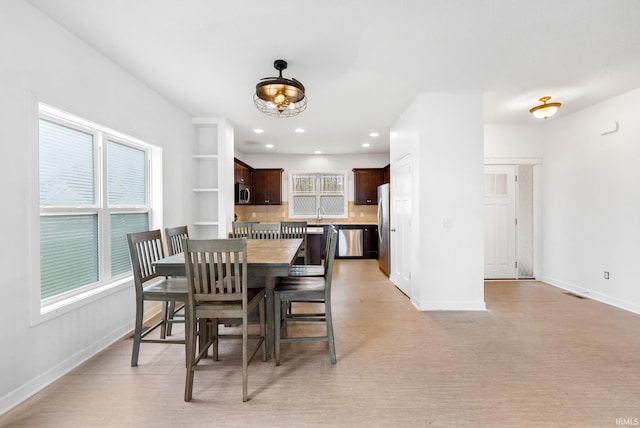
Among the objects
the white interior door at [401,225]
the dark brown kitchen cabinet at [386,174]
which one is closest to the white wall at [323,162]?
the dark brown kitchen cabinet at [386,174]

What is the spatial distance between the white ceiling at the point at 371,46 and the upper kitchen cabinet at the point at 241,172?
69.4 inches

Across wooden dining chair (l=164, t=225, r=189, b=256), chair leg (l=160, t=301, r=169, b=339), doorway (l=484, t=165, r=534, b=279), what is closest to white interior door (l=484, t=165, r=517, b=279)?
doorway (l=484, t=165, r=534, b=279)

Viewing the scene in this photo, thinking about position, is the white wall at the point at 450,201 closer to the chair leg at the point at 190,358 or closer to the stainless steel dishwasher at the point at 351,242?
the chair leg at the point at 190,358

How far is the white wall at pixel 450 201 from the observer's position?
346 cm

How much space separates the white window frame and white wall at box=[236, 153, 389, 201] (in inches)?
151

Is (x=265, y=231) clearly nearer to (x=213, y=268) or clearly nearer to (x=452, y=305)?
(x=213, y=268)

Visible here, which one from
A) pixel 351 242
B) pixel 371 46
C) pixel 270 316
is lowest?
pixel 270 316

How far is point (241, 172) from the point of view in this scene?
5.95 m

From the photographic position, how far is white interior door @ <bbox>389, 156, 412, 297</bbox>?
12.9ft

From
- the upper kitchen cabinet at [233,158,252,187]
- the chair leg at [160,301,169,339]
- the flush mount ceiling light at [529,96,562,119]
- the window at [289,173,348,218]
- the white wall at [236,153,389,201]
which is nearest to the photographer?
the chair leg at [160,301,169,339]

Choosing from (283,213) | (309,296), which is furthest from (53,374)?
(283,213)

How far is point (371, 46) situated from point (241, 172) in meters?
4.11

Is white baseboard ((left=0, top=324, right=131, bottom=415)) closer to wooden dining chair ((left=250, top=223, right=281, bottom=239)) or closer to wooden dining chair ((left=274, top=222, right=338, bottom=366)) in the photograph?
wooden dining chair ((left=274, top=222, right=338, bottom=366))

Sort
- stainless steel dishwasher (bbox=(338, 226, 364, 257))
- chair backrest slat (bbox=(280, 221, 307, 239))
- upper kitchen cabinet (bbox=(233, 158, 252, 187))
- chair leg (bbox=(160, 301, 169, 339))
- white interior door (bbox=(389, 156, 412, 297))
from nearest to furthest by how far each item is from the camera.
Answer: chair leg (bbox=(160, 301, 169, 339)) < white interior door (bbox=(389, 156, 412, 297)) < chair backrest slat (bbox=(280, 221, 307, 239)) < upper kitchen cabinet (bbox=(233, 158, 252, 187)) < stainless steel dishwasher (bbox=(338, 226, 364, 257))
